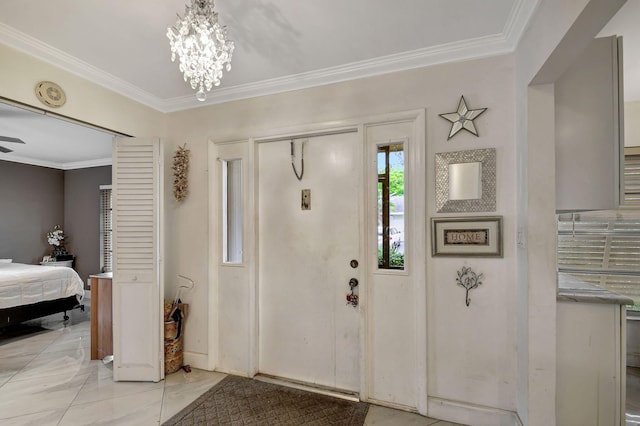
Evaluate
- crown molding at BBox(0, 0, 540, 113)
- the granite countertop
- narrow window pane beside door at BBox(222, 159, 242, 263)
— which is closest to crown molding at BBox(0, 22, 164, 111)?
crown molding at BBox(0, 0, 540, 113)

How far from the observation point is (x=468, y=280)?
2014 mm

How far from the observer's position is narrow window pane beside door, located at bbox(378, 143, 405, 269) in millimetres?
2236

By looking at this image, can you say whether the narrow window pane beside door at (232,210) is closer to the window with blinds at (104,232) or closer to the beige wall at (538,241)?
the beige wall at (538,241)

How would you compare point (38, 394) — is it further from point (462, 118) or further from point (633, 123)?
point (633, 123)

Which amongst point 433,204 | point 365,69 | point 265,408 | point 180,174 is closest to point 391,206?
point 433,204

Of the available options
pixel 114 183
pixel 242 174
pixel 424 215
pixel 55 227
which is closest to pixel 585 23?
pixel 424 215

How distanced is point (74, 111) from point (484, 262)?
3212mm

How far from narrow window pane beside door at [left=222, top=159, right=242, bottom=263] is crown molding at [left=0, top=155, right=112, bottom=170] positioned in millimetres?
3949

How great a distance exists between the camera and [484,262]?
2.00 meters

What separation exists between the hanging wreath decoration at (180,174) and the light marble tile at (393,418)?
242 centimetres

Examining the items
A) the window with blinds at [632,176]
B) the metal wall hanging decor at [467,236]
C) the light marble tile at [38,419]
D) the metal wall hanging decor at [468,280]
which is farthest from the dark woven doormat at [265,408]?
the window with blinds at [632,176]

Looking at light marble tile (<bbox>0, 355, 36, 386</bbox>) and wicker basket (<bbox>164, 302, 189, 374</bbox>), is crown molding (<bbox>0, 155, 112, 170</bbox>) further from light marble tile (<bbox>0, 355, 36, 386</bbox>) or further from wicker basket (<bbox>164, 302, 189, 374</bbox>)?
wicker basket (<bbox>164, 302, 189, 374</bbox>)

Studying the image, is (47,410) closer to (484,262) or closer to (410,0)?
(484,262)

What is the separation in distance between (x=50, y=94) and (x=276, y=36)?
1.68 m
